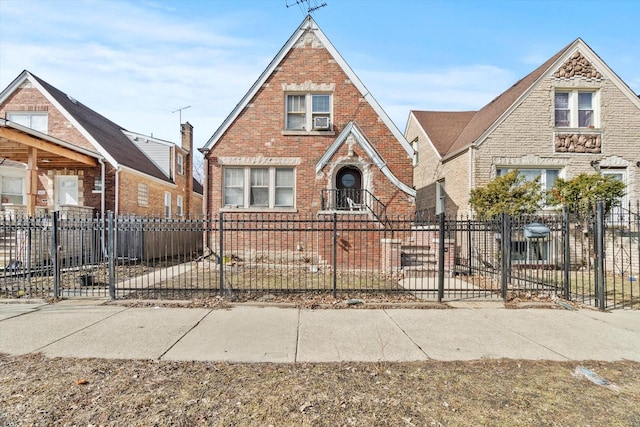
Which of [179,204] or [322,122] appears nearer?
[322,122]

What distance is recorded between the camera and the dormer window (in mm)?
13781

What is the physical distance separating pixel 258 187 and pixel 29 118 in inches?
442

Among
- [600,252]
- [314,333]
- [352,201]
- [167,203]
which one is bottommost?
[314,333]

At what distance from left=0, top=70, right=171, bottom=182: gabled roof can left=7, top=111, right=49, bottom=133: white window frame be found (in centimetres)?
80

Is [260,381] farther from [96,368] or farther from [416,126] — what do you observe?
[416,126]

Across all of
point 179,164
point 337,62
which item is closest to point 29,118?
point 179,164

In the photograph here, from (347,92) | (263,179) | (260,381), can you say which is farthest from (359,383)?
(347,92)

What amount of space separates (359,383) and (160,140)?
20387mm

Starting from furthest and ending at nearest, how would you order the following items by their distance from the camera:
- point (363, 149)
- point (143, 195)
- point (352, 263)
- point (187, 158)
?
1. point (187, 158)
2. point (143, 195)
3. point (363, 149)
4. point (352, 263)

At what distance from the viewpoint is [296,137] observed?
547 inches

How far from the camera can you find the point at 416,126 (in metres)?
19.7

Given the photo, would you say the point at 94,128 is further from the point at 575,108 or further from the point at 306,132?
the point at 575,108

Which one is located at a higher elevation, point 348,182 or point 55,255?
point 348,182

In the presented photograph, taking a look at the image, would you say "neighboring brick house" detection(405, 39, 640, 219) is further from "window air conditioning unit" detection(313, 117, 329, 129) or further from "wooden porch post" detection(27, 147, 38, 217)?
"wooden porch post" detection(27, 147, 38, 217)
